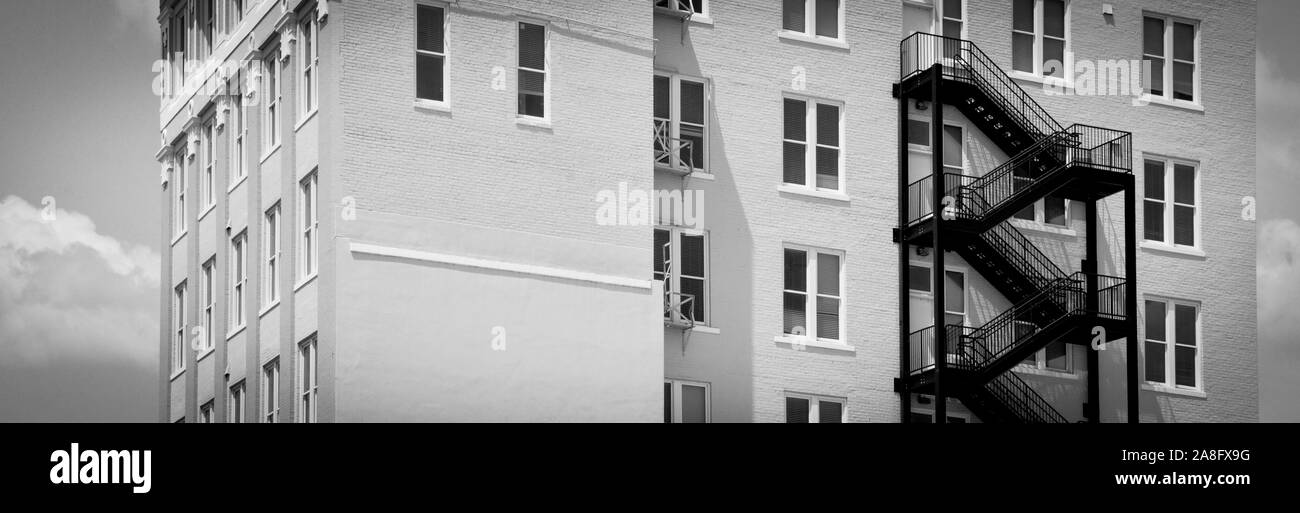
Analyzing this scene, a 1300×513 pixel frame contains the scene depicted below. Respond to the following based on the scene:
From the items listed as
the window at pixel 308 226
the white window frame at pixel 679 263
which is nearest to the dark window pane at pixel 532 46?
the white window frame at pixel 679 263

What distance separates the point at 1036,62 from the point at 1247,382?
30.6ft

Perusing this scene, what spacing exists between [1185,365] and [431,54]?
66.6 feet

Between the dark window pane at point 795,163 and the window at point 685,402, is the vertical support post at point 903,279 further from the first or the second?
the window at point 685,402

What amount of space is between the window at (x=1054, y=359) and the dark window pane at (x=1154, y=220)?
3600mm

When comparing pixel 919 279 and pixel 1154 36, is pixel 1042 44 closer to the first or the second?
pixel 1154 36

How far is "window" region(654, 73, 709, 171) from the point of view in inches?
1937

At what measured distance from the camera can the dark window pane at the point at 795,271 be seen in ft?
164

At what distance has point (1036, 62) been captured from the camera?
53844mm

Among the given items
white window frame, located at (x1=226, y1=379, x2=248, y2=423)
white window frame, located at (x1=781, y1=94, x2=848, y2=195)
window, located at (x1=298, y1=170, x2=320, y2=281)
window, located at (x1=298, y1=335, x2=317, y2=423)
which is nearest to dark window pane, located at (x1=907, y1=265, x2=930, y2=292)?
white window frame, located at (x1=781, y1=94, x2=848, y2=195)

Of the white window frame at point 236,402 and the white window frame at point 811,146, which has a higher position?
the white window frame at point 811,146
